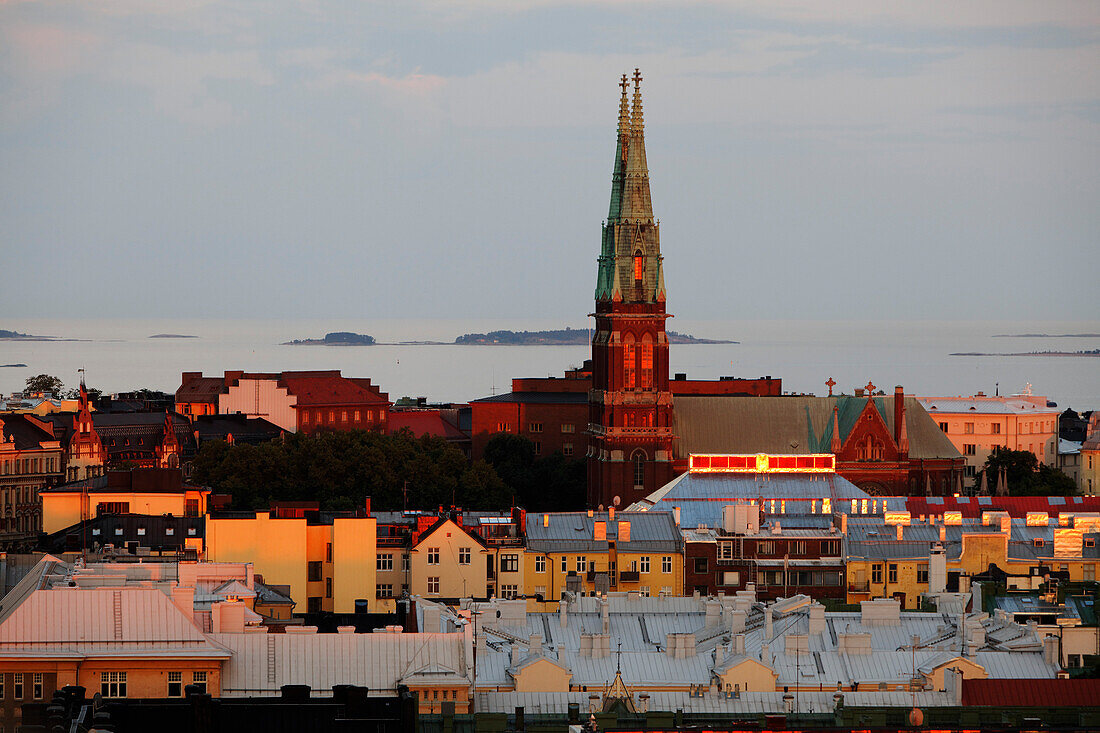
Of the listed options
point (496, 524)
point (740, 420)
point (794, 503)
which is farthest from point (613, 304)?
point (496, 524)

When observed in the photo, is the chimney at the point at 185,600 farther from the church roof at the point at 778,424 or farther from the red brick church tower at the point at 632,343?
the church roof at the point at 778,424

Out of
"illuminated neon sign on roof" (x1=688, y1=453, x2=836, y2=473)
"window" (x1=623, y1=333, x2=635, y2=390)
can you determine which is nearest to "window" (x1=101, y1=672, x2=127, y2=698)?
"illuminated neon sign on roof" (x1=688, y1=453, x2=836, y2=473)

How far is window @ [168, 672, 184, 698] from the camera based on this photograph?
64.8 metres

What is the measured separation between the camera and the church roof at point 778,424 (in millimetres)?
178750

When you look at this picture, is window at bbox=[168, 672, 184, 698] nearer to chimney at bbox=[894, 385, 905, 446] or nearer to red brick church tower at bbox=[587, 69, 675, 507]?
red brick church tower at bbox=[587, 69, 675, 507]

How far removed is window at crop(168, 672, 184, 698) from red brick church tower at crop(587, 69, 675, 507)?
342 ft

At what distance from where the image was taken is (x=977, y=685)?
67500 millimetres

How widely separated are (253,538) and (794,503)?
34.5 m

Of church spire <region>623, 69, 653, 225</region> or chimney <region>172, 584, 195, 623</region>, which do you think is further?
church spire <region>623, 69, 653, 225</region>

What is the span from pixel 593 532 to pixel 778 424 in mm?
74164

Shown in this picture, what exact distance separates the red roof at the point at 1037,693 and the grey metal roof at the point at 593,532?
43.4m

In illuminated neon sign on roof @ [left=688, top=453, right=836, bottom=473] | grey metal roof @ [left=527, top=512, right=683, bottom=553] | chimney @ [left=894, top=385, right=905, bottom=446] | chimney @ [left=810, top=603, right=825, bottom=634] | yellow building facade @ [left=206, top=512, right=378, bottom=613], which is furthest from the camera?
chimney @ [left=894, top=385, right=905, bottom=446]

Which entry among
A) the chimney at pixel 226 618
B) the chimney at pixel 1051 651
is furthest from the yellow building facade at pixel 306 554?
the chimney at pixel 1051 651

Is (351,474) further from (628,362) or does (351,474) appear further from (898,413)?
(898,413)
